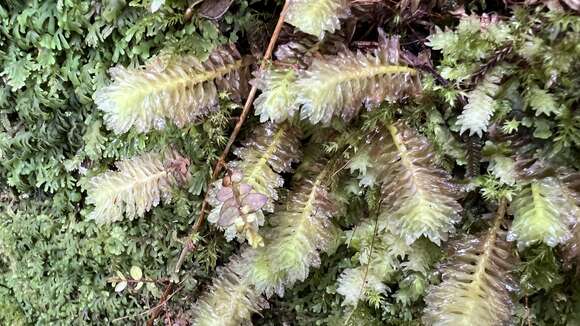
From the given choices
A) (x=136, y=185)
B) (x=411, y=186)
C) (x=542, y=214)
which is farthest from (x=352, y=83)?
(x=136, y=185)

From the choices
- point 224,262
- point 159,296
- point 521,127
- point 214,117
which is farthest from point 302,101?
point 159,296

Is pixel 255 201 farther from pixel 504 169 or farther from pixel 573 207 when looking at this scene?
pixel 573 207

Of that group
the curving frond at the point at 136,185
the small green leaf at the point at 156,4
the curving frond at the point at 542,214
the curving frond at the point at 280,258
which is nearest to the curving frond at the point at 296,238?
the curving frond at the point at 280,258

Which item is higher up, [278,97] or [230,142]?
[278,97]

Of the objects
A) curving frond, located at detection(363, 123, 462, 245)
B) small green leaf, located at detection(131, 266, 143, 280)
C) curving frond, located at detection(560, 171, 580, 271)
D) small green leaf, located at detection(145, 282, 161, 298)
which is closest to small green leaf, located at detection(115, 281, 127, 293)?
small green leaf, located at detection(131, 266, 143, 280)

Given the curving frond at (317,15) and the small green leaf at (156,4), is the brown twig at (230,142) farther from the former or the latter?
the small green leaf at (156,4)

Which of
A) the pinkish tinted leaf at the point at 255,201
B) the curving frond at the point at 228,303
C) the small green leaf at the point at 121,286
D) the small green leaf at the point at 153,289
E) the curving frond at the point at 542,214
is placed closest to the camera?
the curving frond at the point at 542,214

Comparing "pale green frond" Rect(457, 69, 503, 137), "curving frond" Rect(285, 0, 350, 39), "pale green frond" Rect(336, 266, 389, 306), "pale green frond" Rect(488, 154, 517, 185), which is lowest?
"pale green frond" Rect(336, 266, 389, 306)

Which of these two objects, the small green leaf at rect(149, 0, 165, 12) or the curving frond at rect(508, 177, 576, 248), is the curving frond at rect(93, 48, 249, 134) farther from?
the curving frond at rect(508, 177, 576, 248)
